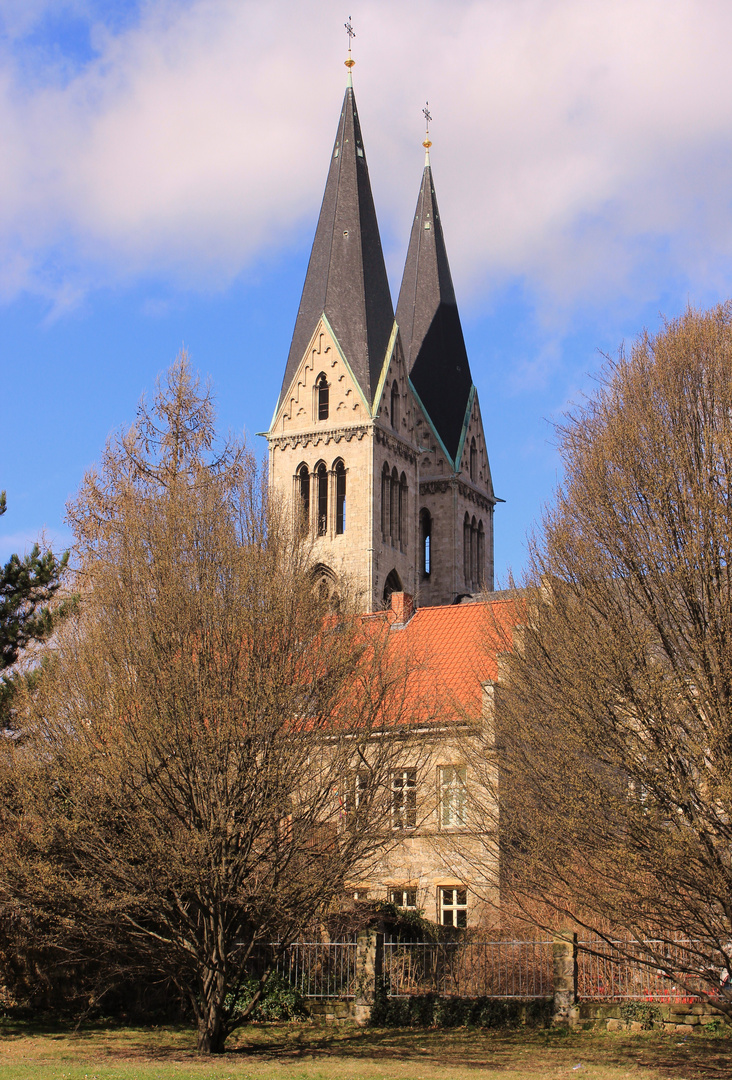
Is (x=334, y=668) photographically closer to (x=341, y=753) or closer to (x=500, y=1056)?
(x=341, y=753)

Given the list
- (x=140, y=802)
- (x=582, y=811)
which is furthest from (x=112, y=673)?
(x=582, y=811)

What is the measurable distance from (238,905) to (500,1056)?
3.92 m

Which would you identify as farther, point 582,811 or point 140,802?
point 140,802

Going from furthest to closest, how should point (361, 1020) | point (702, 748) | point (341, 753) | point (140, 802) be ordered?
point (361, 1020), point (341, 753), point (140, 802), point (702, 748)

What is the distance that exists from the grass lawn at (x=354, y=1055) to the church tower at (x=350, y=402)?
116 ft

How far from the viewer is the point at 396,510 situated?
55.8m

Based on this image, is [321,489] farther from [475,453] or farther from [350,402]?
[475,453]

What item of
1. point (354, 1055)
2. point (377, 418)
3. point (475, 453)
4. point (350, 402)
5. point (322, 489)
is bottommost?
point (354, 1055)

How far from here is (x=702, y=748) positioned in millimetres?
13094

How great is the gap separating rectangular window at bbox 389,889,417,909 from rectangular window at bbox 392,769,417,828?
8127mm

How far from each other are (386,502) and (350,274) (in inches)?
428

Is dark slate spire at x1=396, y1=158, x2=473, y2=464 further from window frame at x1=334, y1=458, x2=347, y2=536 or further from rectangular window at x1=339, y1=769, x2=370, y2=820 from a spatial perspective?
rectangular window at x1=339, y1=769, x2=370, y2=820

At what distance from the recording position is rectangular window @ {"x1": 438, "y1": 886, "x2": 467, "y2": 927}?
25.6 meters

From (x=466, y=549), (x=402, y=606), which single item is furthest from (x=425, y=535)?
(x=402, y=606)
